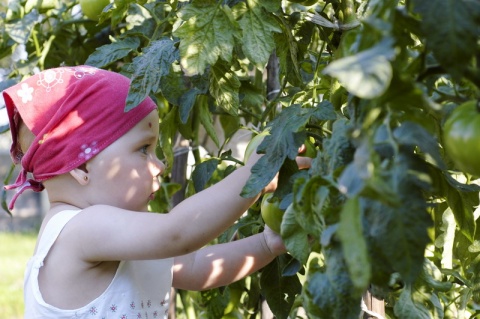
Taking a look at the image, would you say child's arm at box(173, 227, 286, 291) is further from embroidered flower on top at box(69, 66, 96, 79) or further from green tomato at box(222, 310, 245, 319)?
embroidered flower on top at box(69, 66, 96, 79)

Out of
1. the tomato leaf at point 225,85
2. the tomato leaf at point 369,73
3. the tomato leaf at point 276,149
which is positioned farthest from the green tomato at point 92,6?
the tomato leaf at point 369,73

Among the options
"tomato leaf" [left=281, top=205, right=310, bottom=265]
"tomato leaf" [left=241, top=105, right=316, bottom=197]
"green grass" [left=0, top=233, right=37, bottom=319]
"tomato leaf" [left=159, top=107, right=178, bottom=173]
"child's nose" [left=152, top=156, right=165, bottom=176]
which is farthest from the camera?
"green grass" [left=0, top=233, right=37, bottom=319]

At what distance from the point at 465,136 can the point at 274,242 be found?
0.71m

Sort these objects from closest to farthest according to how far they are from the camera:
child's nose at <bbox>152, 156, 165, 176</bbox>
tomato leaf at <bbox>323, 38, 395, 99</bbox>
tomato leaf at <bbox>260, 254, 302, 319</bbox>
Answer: tomato leaf at <bbox>323, 38, 395, 99</bbox> < tomato leaf at <bbox>260, 254, 302, 319</bbox> < child's nose at <bbox>152, 156, 165, 176</bbox>

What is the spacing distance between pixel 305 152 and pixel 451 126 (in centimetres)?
53

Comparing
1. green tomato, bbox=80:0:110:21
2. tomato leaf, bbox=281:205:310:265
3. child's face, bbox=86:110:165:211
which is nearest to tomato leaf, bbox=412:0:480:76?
tomato leaf, bbox=281:205:310:265

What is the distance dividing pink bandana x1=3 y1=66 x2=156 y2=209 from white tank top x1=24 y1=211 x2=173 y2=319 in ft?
0.37

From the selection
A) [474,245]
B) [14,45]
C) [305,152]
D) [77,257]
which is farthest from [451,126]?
[14,45]

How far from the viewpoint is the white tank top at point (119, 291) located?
1.42 metres

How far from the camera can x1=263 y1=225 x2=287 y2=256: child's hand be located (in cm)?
135

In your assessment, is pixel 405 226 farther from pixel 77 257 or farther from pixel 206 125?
pixel 206 125

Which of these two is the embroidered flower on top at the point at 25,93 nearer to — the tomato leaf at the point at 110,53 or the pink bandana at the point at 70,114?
the pink bandana at the point at 70,114

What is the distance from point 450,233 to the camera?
4.46ft

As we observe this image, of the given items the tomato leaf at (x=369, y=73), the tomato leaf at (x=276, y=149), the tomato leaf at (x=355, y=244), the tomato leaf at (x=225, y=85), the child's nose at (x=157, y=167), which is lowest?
the child's nose at (x=157, y=167)
